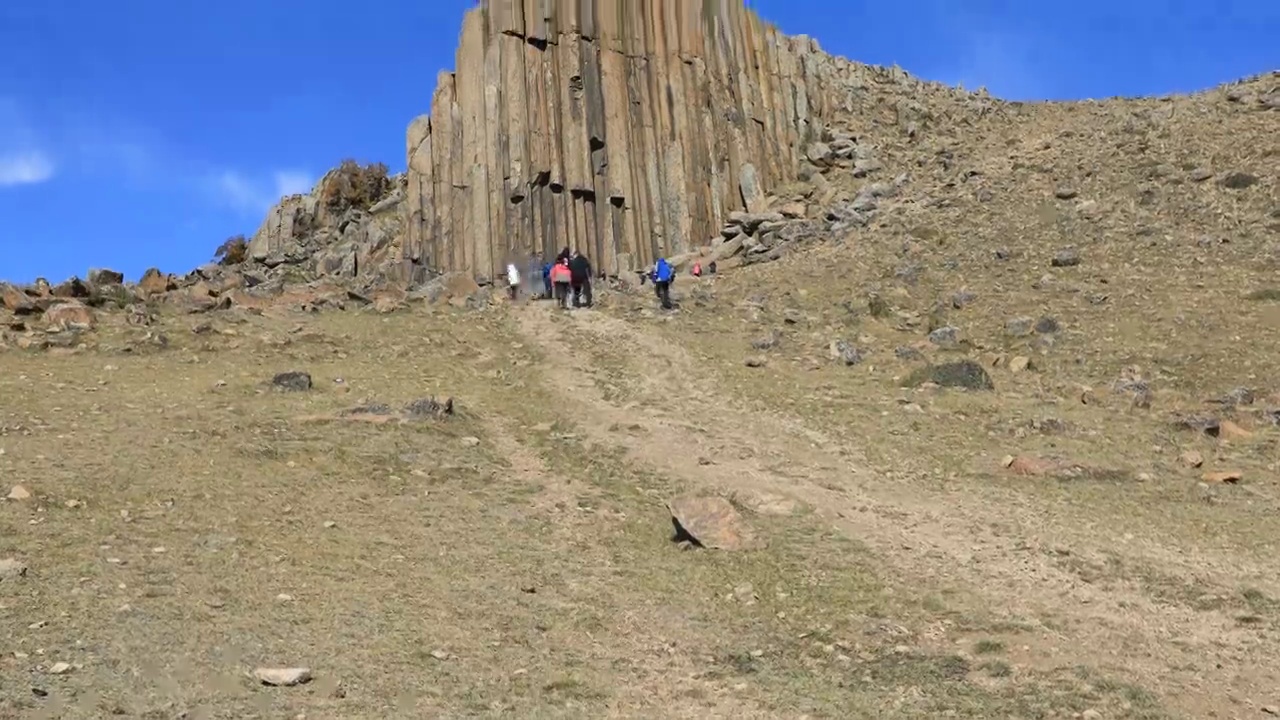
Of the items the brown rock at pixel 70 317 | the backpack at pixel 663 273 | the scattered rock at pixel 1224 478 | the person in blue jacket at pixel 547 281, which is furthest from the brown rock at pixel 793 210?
the scattered rock at pixel 1224 478

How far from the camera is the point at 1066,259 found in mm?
29297

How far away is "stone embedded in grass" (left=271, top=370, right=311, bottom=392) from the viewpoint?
63.7 feet

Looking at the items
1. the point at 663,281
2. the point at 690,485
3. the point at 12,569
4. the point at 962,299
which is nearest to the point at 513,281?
the point at 663,281

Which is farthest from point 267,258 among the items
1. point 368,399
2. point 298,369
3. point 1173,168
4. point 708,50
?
point 1173,168

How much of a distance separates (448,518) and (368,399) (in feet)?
21.3

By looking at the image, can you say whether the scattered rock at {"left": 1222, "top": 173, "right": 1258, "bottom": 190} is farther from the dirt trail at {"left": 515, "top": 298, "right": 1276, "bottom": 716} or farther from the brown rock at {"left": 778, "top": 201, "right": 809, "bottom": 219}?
the dirt trail at {"left": 515, "top": 298, "right": 1276, "bottom": 716}

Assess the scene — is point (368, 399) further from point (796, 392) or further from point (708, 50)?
point (708, 50)

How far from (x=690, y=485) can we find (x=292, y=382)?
8.59m

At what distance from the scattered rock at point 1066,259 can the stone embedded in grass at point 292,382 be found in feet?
66.2

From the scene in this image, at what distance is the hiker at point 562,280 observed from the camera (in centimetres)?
3070

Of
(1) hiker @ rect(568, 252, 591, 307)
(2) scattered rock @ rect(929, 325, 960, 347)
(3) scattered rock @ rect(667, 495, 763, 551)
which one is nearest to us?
(3) scattered rock @ rect(667, 495, 763, 551)

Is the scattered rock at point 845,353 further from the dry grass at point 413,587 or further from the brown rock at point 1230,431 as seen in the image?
the brown rock at point 1230,431

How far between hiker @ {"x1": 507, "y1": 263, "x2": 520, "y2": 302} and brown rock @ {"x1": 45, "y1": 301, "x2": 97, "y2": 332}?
1215cm

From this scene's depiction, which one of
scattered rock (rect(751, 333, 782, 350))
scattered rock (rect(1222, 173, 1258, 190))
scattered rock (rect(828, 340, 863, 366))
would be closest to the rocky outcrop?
scattered rock (rect(751, 333, 782, 350))
